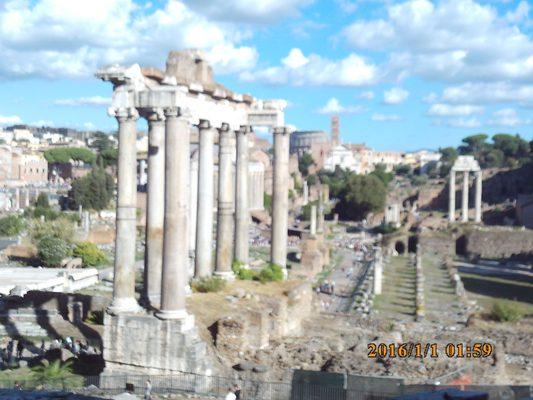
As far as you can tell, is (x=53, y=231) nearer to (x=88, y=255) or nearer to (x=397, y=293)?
(x=88, y=255)

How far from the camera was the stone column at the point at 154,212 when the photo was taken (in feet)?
45.7

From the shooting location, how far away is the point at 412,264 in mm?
50719

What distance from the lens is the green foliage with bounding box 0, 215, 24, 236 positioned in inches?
1964

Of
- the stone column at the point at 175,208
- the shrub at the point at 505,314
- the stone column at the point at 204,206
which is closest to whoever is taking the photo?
the stone column at the point at 175,208

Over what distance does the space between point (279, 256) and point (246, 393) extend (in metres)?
6.98

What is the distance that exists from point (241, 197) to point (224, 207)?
3.19ft

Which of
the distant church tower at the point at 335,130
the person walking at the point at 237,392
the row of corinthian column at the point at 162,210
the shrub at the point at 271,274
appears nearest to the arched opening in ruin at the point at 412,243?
the shrub at the point at 271,274

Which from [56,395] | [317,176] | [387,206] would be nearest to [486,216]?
[387,206]

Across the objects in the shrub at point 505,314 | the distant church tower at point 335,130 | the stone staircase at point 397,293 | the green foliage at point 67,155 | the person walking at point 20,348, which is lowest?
the stone staircase at point 397,293

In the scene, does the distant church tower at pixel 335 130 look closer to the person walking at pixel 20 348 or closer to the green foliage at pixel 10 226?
the green foliage at pixel 10 226

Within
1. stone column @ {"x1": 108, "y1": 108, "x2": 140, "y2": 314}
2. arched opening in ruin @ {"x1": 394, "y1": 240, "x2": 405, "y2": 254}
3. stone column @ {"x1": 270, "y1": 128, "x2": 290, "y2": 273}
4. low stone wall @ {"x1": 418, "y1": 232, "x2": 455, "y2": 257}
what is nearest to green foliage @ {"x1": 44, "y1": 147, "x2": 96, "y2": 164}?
arched opening in ruin @ {"x1": 394, "y1": 240, "x2": 405, "y2": 254}

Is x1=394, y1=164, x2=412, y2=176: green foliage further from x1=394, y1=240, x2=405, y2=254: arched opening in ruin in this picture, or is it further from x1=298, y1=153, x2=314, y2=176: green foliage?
x1=394, y1=240, x2=405, y2=254: arched opening in ruin

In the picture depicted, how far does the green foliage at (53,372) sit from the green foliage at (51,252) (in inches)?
876

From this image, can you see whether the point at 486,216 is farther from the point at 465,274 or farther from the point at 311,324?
the point at 311,324
